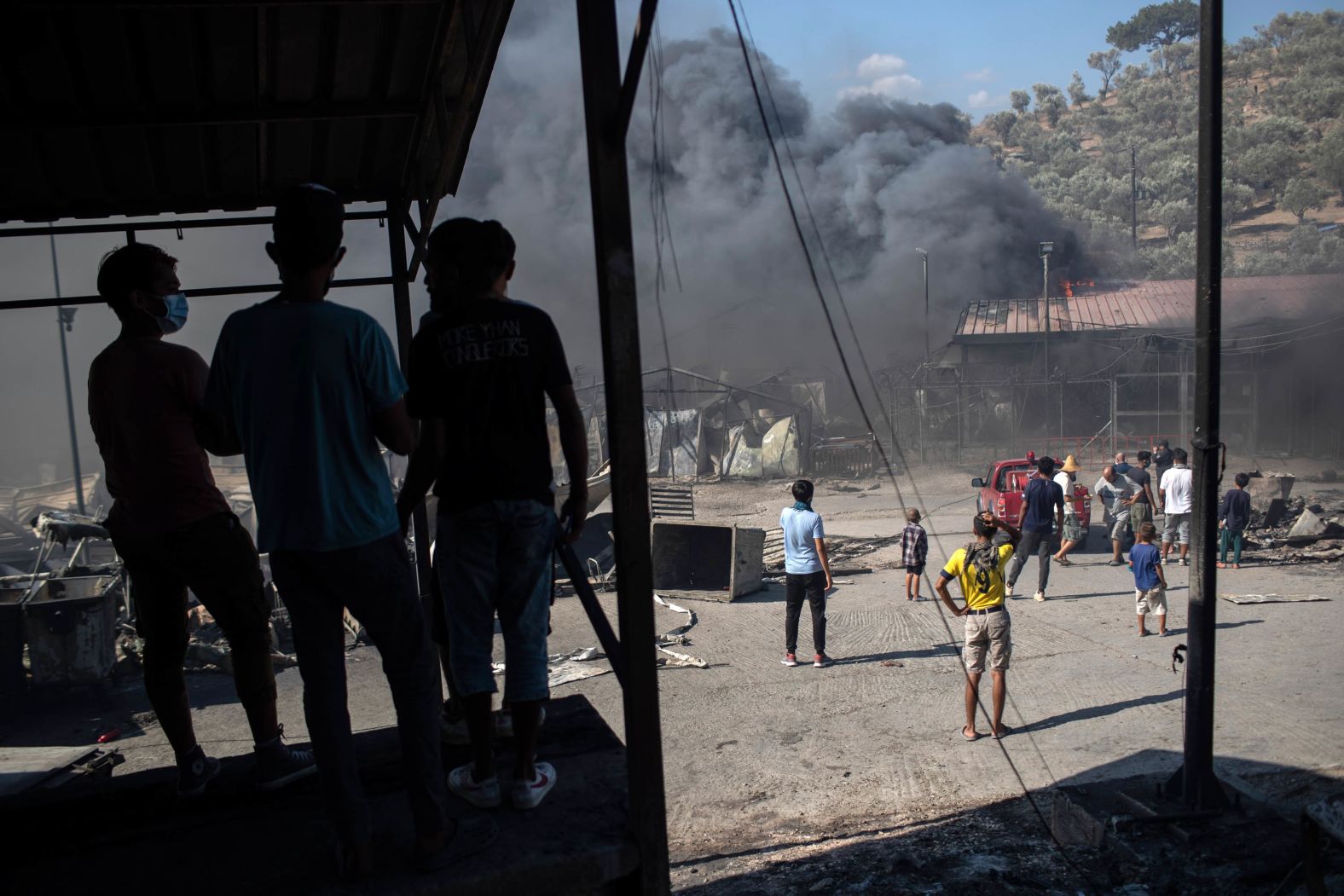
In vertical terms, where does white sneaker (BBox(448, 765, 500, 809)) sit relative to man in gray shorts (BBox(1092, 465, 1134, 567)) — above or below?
above

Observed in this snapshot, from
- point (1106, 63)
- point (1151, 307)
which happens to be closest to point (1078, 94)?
point (1106, 63)

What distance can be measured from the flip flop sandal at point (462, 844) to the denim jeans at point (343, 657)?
6 centimetres

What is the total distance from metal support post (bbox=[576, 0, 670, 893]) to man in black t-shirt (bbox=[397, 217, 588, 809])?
251mm

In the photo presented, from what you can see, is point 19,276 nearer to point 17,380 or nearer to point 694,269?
point 17,380

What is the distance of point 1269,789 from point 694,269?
5518cm

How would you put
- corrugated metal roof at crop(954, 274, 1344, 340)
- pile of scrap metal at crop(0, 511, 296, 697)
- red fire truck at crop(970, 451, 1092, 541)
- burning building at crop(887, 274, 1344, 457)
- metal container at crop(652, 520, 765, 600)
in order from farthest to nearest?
corrugated metal roof at crop(954, 274, 1344, 340) → burning building at crop(887, 274, 1344, 457) → red fire truck at crop(970, 451, 1092, 541) → metal container at crop(652, 520, 765, 600) → pile of scrap metal at crop(0, 511, 296, 697)

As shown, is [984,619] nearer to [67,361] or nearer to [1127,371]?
[67,361]

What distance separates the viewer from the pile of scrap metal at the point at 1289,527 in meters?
15.0

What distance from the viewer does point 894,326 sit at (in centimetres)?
5259

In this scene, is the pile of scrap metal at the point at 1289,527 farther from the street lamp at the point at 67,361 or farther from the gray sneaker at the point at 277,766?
the street lamp at the point at 67,361

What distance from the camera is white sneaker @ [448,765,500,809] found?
2613mm

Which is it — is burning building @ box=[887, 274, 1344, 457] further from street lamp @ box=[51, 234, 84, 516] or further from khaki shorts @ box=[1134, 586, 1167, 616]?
street lamp @ box=[51, 234, 84, 516]

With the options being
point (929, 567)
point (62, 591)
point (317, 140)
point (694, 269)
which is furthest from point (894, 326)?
point (317, 140)

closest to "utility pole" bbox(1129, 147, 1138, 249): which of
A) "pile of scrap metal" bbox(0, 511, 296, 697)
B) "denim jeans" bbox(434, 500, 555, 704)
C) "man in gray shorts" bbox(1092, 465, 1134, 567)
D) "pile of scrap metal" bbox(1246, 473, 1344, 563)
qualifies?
"pile of scrap metal" bbox(1246, 473, 1344, 563)
